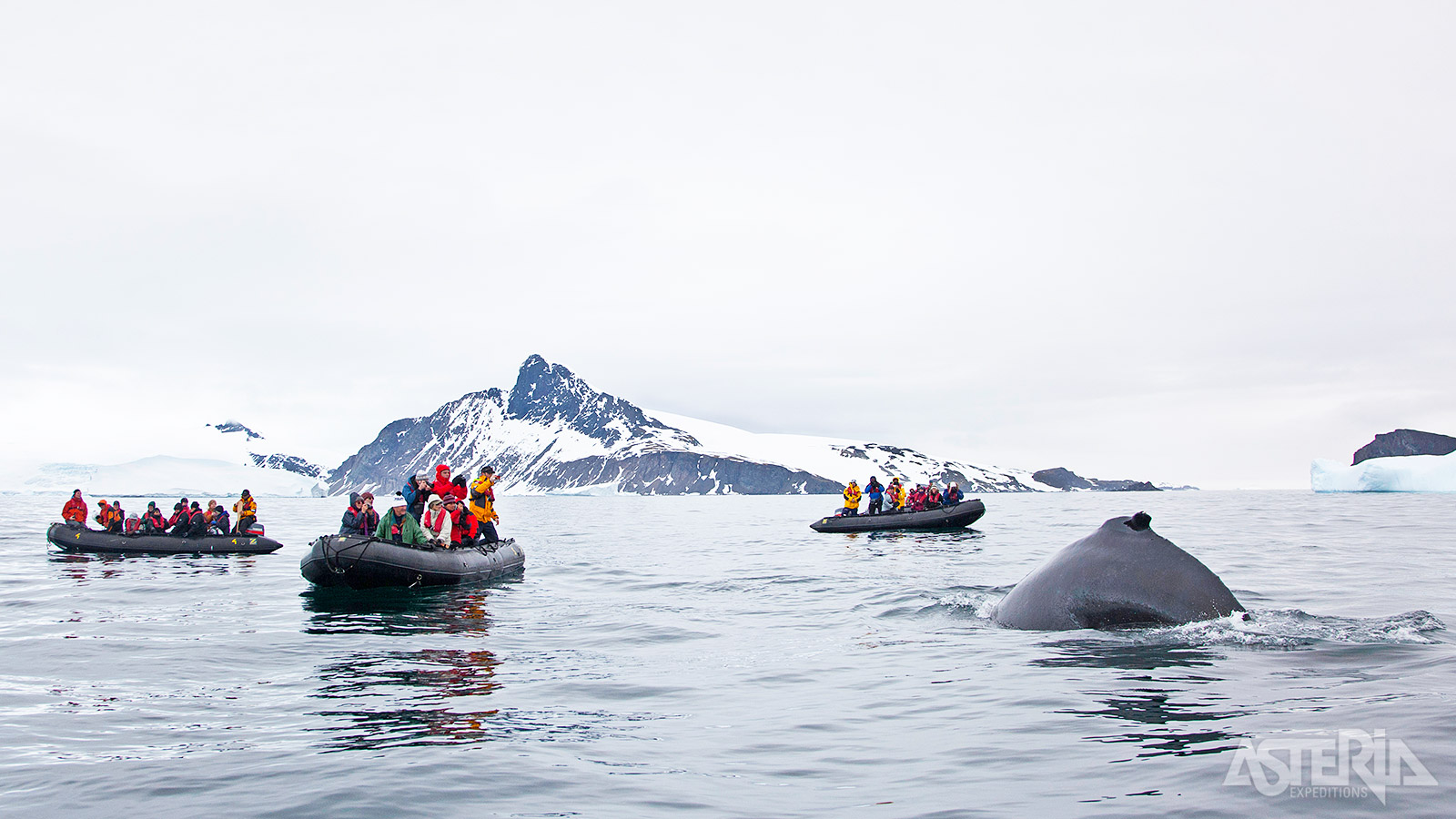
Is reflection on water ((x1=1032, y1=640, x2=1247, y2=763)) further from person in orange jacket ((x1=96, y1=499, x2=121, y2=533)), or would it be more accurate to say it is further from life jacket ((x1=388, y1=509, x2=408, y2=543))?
person in orange jacket ((x1=96, y1=499, x2=121, y2=533))

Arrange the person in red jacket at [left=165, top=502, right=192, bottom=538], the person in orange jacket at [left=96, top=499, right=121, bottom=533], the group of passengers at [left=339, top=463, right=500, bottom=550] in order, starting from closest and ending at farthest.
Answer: the group of passengers at [left=339, top=463, right=500, bottom=550]
the person in orange jacket at [left=96, top=499, right=121, bottom=533]
the person in red jacket at [left=165, top=502, right=192, bottom=538]

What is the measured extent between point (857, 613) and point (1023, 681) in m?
6.86

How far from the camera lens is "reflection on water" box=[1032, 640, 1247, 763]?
737 centimetres

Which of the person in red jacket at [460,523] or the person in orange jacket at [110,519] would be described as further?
the person in orange jacket at [110,519]

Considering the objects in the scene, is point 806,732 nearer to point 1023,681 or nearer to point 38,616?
point 1023,681

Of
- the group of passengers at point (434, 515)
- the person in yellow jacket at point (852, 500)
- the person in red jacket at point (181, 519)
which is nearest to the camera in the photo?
the group of passengers at point (434, 515)

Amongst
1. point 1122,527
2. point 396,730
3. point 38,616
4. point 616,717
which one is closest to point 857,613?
point 1122,527

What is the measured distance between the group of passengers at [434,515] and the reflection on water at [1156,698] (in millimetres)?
14824

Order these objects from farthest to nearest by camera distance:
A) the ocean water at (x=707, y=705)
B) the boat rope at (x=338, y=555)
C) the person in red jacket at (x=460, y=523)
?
the person in red jacket at (x=460, y=523), the boat rope at (x=338, y=555), the ocean water at (x=707, y=705)

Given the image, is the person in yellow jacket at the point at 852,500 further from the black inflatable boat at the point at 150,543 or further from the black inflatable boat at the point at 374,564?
the black inflatable boat at the point at 374,564

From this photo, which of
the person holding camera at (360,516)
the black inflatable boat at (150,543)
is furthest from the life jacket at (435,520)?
the black inflatable boat at (150,543)

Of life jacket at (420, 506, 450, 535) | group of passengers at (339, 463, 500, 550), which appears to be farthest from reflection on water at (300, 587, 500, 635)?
life jacket at (420, 506, 450, 535)

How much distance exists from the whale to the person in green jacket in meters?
15.2

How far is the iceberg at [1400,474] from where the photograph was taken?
127 m
